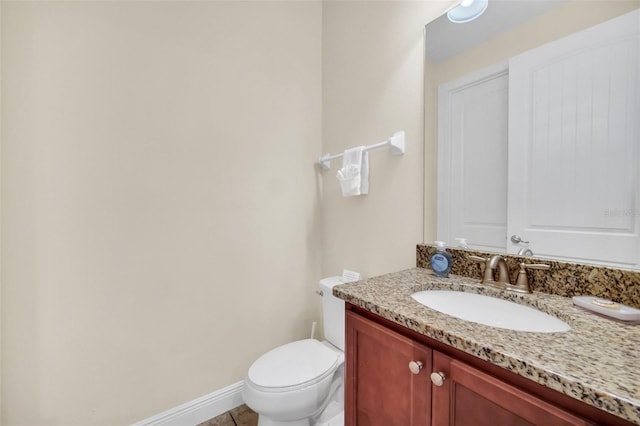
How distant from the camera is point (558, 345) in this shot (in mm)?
545

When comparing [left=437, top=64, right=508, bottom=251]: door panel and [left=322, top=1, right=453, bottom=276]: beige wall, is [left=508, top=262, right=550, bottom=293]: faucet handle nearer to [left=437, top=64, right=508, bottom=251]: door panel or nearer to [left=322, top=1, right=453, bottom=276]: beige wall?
[left=437, top=64, right=508, bottom=251]: door panel

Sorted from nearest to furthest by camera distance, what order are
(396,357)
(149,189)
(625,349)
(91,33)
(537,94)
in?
(625,349)
(396,357)
(537,94)
(91,33)
(149,189)

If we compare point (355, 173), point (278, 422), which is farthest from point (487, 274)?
point (278, 422)

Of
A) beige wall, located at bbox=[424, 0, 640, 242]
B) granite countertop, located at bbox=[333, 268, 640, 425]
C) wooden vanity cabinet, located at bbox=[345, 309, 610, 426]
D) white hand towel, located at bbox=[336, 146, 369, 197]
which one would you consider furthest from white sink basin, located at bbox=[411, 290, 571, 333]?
white hand towel, located at bbox=[336, 146, 369, 197]

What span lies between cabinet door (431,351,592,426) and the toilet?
66cm

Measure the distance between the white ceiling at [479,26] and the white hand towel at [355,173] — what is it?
555 mm

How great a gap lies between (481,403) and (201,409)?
4.84ft

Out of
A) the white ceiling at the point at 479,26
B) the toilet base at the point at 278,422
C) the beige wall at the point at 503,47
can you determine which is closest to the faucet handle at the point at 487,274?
the beige wall at the point at 503,47

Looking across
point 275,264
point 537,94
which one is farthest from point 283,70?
point 537,94

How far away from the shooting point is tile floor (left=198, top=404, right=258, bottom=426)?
4.74 ft

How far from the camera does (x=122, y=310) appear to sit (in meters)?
1.25

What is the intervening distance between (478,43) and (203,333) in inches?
75.9

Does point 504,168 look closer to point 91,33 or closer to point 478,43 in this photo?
point 478,43

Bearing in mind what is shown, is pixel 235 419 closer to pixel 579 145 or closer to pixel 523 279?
pixel 523 279
